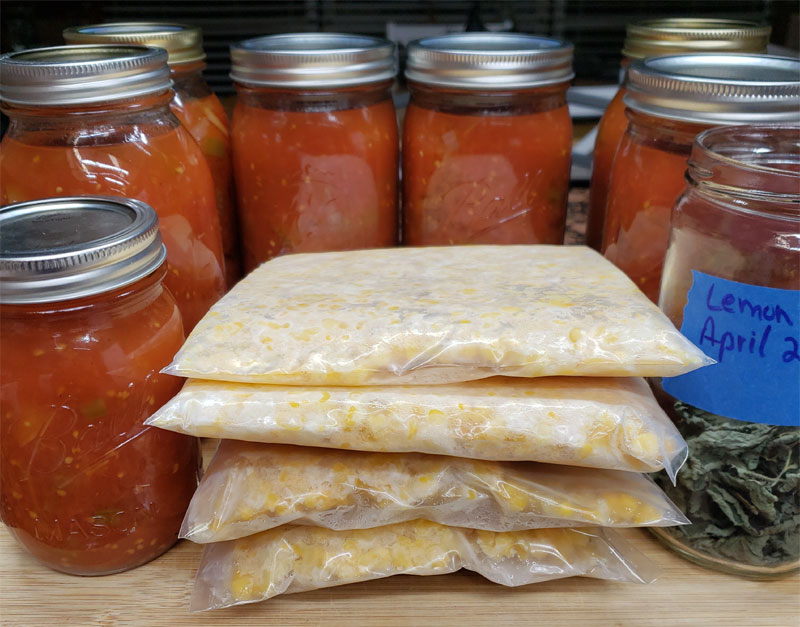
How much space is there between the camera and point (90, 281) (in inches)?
21.3

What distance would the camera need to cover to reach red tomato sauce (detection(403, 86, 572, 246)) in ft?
2.82

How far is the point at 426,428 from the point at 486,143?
1.40 ft

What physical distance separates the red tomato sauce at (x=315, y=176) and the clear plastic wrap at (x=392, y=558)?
1.30 feet

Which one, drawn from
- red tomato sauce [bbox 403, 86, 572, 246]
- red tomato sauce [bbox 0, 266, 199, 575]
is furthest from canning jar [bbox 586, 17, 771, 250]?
red tomato sauce [bbox 0, 266, 199, 575]

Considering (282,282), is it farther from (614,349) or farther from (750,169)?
(750,169)

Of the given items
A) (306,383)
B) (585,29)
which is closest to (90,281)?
(306,383)

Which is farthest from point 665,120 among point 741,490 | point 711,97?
point 741,490

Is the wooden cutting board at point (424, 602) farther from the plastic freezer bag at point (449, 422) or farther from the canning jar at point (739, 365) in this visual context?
the plastic freezer bag at point (449, 422)

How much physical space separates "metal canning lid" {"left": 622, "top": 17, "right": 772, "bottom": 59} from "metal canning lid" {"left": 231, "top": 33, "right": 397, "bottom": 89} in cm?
34

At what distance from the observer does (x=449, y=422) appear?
56cm

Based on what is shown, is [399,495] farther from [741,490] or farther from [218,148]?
[218,148]

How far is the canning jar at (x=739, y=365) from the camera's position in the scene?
1.92 feet

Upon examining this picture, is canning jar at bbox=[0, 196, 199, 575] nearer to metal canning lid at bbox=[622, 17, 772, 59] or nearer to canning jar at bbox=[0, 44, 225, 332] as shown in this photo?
canning jar at bbox=[0, 44, 225, 332]

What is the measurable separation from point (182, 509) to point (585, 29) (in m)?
1.58
